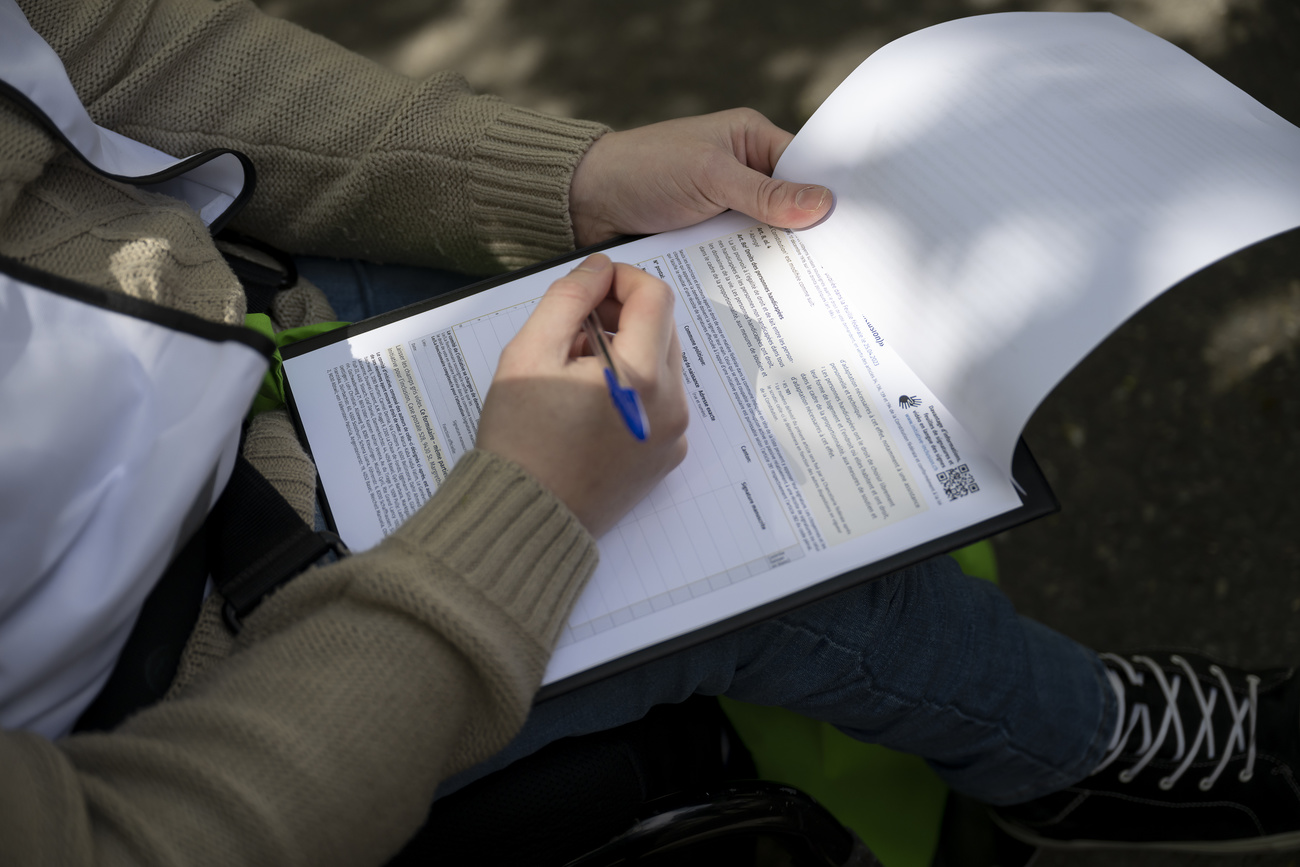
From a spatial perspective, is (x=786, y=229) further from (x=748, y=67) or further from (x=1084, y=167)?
(x=748, y=67)

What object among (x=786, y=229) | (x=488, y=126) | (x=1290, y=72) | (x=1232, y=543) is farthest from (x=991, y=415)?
(x=1290, y=72)

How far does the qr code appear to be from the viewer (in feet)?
2.12

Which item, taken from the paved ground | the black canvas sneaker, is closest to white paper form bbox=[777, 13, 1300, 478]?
the black canvas sneaker

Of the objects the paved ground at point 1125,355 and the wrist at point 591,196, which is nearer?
the wrist at point 591,196

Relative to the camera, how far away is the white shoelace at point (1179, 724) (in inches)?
38.1

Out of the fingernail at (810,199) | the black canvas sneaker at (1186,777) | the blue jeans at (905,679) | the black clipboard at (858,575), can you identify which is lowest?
the black canvas sneaker at (1186,777)

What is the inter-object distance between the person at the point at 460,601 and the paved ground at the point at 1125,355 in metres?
0.30

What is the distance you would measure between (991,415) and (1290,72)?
1.50 m

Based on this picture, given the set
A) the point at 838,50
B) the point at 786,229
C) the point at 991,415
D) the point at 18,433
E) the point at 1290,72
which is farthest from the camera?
the point at 838,50

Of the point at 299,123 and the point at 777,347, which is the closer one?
the point at 777,347

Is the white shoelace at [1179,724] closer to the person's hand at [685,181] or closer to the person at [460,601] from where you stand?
the person at [460,601]

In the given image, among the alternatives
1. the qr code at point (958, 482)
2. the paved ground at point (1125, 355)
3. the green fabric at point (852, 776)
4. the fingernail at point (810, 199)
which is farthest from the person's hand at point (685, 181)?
the paved ground at point (1125, 355)

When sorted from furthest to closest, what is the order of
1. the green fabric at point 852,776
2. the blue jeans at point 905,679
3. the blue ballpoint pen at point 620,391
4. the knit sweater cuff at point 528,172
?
1. the green fabric at point 852,776
2. the knit sweater cuff at point 528,172
3. the blue jeans at point 905,679
4. the blue ballpoint pen at point 620,391

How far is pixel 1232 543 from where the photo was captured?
1357mm
